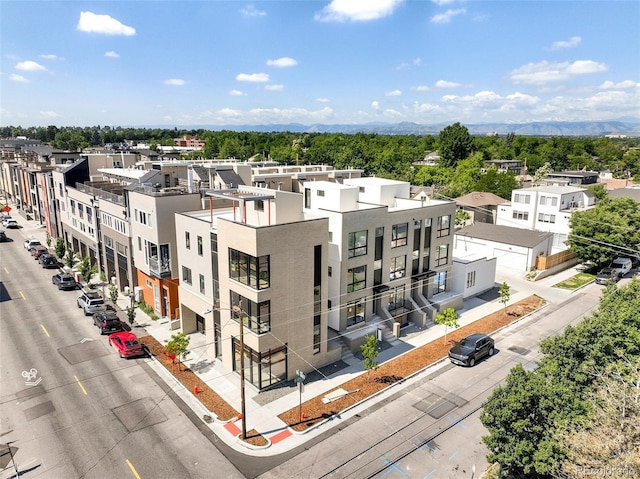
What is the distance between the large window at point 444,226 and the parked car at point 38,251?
178 feet

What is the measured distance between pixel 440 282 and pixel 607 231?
25.1 meters

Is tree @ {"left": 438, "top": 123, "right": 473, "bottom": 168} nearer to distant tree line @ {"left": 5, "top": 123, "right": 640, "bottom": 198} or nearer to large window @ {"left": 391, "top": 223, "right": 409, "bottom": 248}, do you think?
distant tree line @ {"left": 5, "top": 123, "right": 640, "bottom": 198}

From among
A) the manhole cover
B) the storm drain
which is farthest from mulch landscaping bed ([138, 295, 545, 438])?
the manhole cover

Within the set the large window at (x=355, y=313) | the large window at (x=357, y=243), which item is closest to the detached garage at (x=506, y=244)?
the large window at (x=355, y=313)

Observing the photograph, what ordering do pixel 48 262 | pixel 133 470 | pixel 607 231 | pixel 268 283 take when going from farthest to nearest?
pixel 48 262, pixel 607 231, pixel 268 283, pixel 133 470

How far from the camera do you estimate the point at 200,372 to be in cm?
3005

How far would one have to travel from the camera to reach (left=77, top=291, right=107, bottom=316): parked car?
39.9m

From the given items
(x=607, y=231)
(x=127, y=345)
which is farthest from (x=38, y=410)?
(x=607, y=231)

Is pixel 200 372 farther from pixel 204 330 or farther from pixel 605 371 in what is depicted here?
pixel 605 371

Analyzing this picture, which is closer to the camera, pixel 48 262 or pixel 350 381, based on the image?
pixel 350 381

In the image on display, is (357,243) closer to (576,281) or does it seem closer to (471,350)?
(471,350)

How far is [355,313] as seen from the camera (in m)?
35.2

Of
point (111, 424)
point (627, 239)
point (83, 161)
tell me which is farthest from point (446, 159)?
point (111, 424)

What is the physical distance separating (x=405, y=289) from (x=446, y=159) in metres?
101
